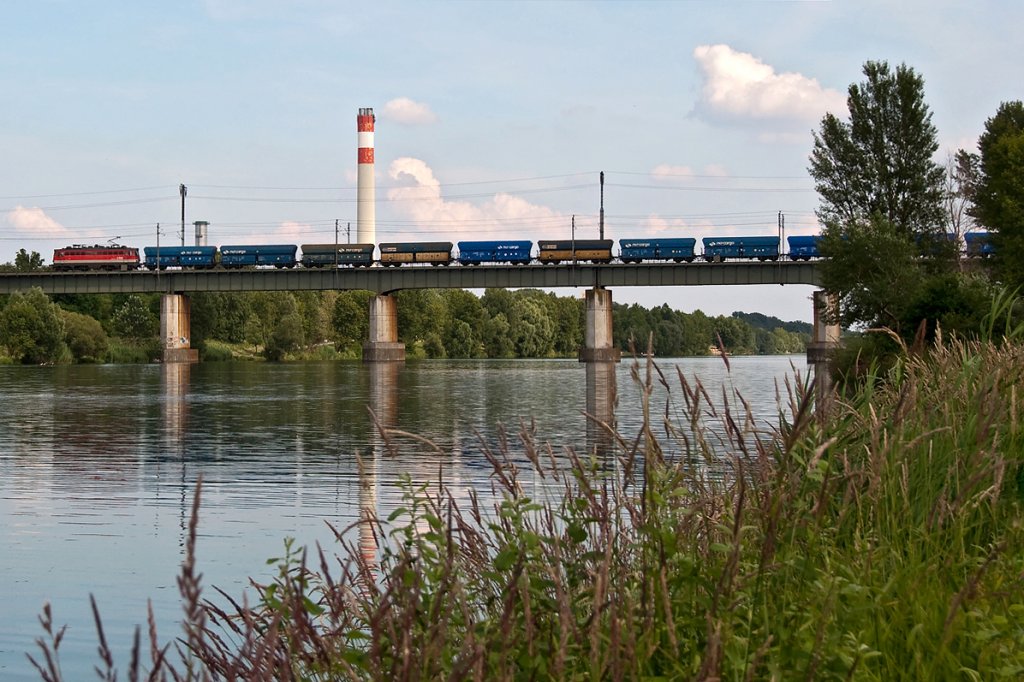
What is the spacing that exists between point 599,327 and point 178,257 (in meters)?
41.0

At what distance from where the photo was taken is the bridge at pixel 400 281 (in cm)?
9431

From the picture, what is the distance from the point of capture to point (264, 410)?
40.6m

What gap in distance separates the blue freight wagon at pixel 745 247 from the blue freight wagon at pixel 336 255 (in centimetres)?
3215

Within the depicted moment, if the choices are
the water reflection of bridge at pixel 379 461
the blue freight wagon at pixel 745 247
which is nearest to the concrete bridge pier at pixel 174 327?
the blue freight wagon at pixel 745 247

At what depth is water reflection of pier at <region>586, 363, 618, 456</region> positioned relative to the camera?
4.60m

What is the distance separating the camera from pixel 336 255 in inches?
4035

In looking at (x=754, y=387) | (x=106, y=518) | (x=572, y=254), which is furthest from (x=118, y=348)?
(x=106, y=518)

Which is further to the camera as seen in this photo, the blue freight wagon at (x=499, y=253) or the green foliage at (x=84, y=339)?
the green foliage at (x=84, y=339)

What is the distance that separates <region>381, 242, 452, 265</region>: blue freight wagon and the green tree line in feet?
71.3

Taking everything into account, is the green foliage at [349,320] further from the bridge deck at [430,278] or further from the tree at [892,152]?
the tree at [892,152]

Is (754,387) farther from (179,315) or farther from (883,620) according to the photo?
(179,315)

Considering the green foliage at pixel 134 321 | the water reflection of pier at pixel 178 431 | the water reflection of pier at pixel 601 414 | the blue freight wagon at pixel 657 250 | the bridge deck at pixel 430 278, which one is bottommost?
the water reflection of pier at pixel 178 431

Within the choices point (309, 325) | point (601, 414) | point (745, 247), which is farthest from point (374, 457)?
point (309, 325)

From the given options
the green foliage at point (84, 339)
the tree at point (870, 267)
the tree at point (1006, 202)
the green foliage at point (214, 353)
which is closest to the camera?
the tree at point (870, 267)
